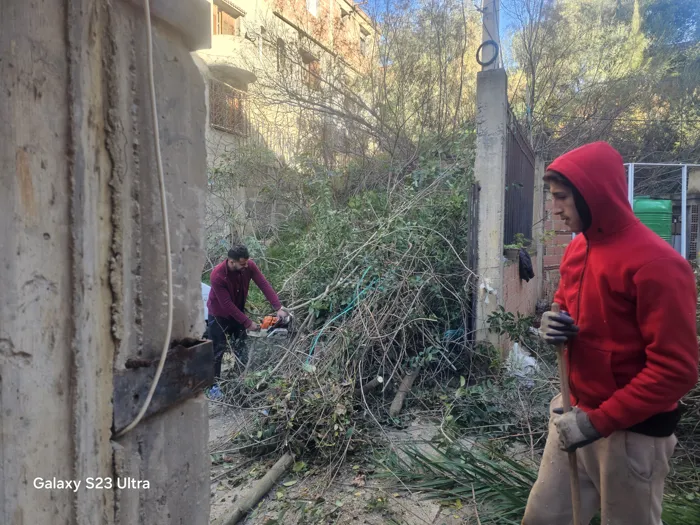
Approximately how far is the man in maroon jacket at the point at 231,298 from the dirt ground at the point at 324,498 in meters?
1.52

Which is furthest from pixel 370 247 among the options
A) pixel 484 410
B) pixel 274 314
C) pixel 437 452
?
pixel 437 452

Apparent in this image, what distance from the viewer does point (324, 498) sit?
327cm

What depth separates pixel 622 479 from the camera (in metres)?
1.79

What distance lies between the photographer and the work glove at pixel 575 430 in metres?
1.80

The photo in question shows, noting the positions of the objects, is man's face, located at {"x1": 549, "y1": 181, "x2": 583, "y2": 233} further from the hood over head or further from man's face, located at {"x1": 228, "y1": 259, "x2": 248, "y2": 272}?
man's face, located at {"x1": 228, "y1": 259, "x2": 248, "y2": 272}

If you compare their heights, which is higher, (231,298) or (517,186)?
(517,186)

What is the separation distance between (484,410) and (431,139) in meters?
5.05

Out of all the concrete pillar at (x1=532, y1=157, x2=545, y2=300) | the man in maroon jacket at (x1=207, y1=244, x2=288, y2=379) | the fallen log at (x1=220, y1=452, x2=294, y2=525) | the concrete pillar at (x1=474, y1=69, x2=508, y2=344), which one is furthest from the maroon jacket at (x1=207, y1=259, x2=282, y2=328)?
the concrete pillar at (x1=532, y1=157, x2=545, y2=300)

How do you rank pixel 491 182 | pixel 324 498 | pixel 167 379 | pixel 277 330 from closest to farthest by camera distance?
pixel 167 379 → pixel 324 498 → pixel 491 182 → pixel 277 330

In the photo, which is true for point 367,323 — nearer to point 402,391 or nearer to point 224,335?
point 402,391

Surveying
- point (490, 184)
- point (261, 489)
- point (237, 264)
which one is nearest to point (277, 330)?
point (237, 264)

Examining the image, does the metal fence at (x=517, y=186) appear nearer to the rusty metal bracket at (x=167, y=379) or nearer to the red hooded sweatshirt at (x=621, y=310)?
the red hooded sweatshirt at (x=621, y=310)

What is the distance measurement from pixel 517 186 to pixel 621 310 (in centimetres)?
437

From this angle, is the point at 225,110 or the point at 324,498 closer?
the point at 324,498
